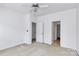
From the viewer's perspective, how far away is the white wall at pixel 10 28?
394cm

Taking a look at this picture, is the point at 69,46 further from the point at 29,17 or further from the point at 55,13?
the point at 29,17

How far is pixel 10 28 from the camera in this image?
4406 millimetres

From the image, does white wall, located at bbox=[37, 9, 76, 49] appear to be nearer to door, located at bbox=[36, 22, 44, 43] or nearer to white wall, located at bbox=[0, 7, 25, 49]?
door, located at bbox=[36, 22, 44, 43]

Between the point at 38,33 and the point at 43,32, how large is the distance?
0.55 metres

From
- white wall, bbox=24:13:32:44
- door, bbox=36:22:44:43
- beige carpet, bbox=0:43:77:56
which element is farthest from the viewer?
door, bbox=36:22:44:43

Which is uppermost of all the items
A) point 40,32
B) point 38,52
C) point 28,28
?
point 28,28

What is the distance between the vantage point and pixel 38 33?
6.16 meters

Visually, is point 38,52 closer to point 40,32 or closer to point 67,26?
point 67,26

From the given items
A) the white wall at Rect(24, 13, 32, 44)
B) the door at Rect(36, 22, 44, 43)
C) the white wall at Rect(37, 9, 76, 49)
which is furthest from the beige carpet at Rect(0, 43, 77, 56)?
the door at Rect(36, 22, 44, 43)

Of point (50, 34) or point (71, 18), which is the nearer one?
point (71, 18)

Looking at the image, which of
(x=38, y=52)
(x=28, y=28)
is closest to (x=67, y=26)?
(x=38, y=52)

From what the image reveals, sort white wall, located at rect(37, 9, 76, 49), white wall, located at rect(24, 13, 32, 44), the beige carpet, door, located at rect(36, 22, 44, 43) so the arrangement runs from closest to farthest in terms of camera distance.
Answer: the beige carpet
white wall, located at rect(37, 9, 76, 49)
white wall, located at rect(24, 13, 32, 44)
door, located at rect(36, 22, 44, 43)

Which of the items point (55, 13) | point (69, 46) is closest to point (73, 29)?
point (69, 46)

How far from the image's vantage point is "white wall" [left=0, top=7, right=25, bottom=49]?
3.94m
